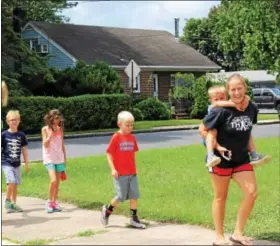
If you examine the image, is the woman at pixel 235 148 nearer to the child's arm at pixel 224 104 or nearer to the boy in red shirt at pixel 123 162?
the child's arm at pixel 224 104

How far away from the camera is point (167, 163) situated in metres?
15.0

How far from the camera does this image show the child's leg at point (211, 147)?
6.12 m

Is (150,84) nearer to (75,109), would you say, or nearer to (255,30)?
(255,30)

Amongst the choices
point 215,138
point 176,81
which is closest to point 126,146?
point 215,138

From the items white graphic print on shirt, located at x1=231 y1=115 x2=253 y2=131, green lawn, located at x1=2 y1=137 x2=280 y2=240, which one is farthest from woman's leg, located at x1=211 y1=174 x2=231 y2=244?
green lawn, located at x1=2 y1=137 x2=280 y2=240

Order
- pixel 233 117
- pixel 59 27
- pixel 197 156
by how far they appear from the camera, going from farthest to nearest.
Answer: pixel 59 27, pixel 197 156, pixel 233 117

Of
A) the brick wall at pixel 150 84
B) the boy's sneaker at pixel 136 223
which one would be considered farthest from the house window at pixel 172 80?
the boy's sneaker at pixel 136 223

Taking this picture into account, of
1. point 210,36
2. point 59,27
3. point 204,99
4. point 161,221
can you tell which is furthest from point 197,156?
point 210,36

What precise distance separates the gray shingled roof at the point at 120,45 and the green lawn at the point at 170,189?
25229mm

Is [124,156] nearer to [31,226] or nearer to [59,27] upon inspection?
[31,226]

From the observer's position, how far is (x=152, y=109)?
35844 mm

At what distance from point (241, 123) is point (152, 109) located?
2964cm

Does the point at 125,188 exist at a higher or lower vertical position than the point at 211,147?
lower

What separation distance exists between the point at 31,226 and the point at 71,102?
20916mm
